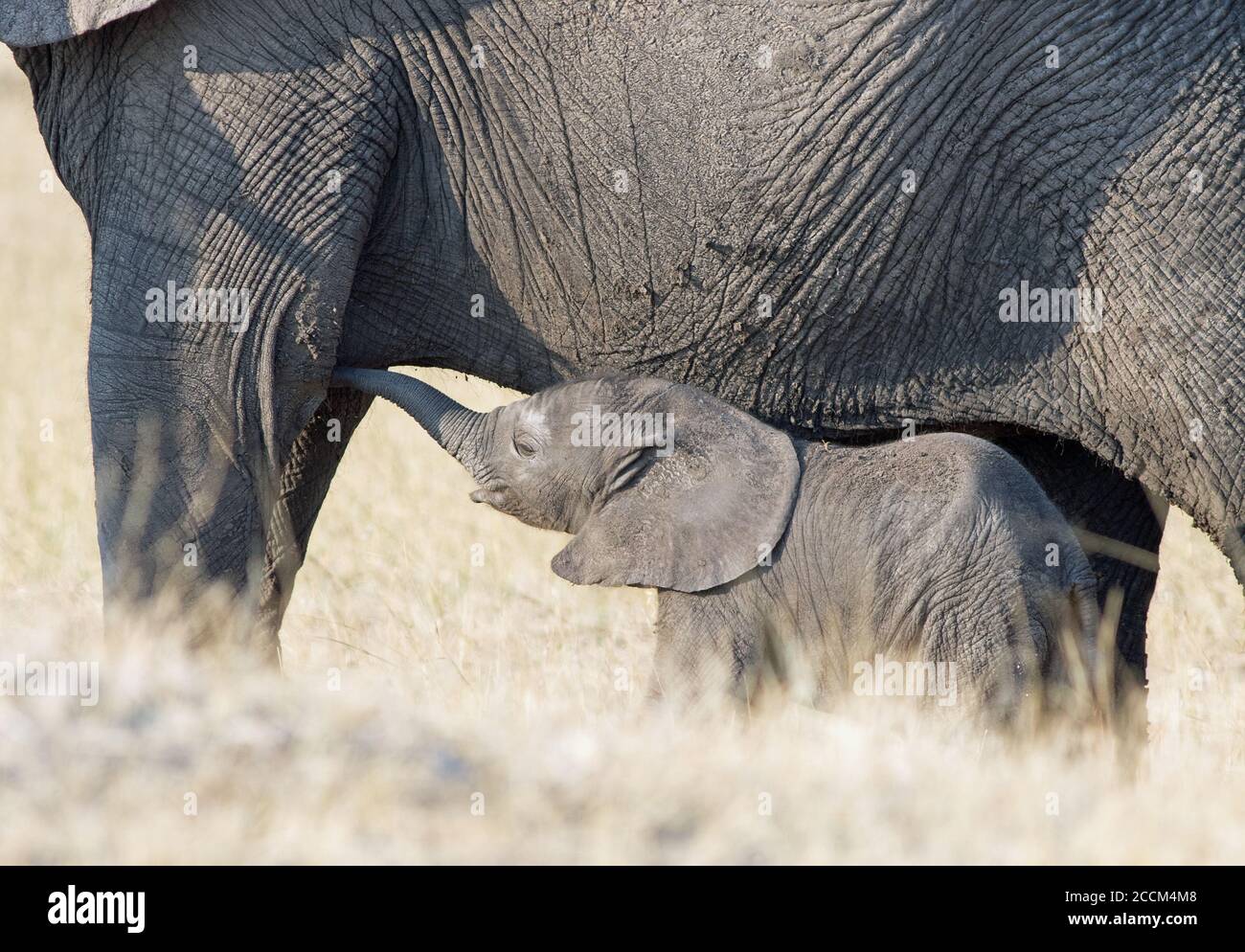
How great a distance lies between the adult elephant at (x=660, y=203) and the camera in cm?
569

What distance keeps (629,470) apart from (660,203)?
921 millimetres

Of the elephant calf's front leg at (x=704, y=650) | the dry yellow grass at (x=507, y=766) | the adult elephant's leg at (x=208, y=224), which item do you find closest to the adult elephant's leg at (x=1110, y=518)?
the dry yellow grass at (x=507, y=766)

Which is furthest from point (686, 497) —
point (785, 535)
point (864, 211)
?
point (864, 211)

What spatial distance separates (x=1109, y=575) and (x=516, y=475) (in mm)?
2181

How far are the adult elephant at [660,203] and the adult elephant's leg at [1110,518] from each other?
2.49 ft

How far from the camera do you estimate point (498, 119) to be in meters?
5.89

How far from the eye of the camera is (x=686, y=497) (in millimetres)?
6262

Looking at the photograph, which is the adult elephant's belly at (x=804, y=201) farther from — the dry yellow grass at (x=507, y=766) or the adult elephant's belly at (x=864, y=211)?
the dry yellow grass at (x=507, y=766)

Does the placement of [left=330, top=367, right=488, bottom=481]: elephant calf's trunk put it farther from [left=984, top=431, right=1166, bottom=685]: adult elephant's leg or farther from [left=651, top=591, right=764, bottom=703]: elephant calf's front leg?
[left=984, top=431, right=1166, bottom=685]: adult elephant's leg

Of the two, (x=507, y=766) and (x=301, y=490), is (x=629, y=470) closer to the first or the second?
(x=301, y=490)

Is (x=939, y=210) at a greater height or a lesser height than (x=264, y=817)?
greater
